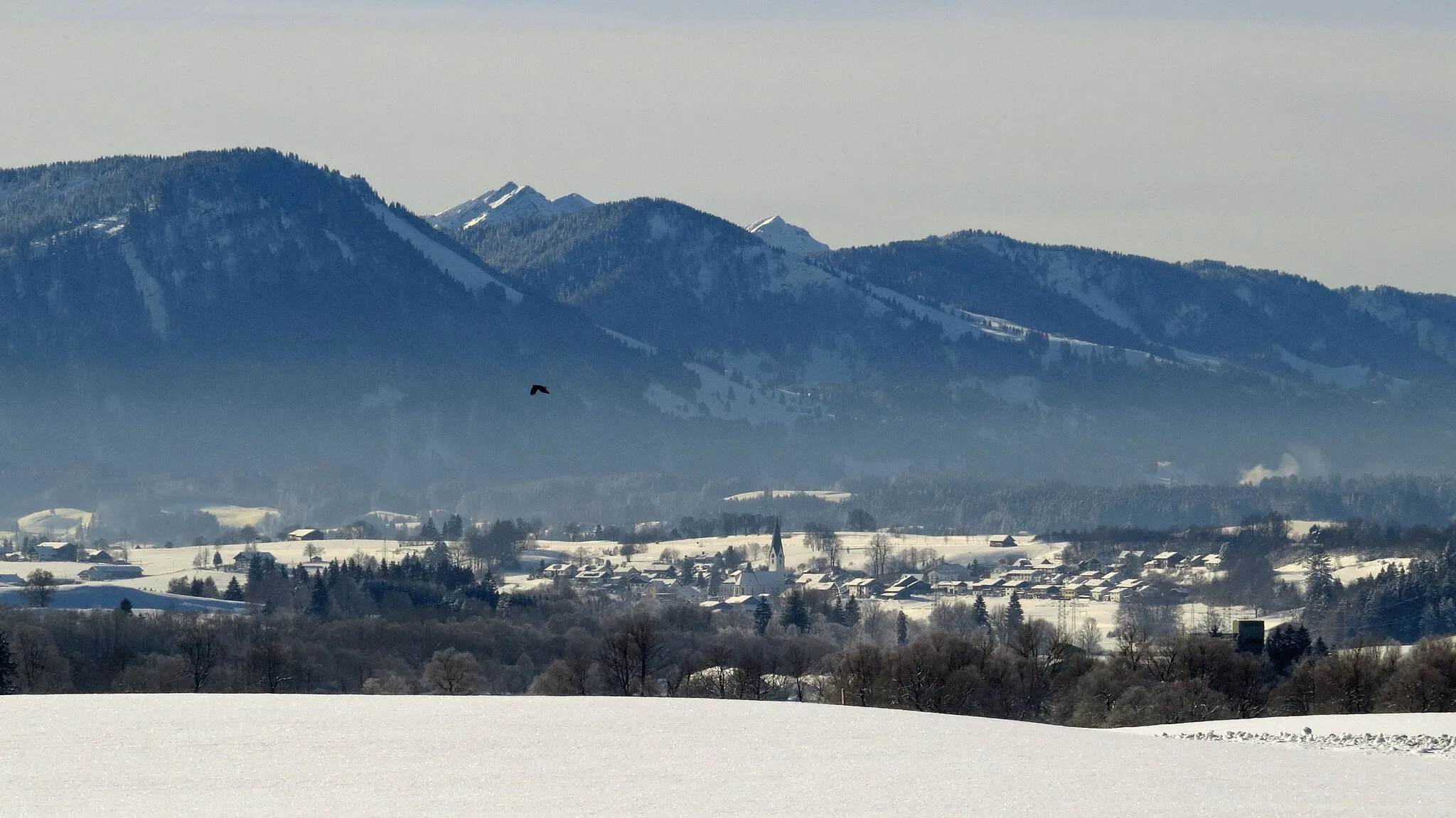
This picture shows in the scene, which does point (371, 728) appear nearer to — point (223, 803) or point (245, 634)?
point (223, 803)

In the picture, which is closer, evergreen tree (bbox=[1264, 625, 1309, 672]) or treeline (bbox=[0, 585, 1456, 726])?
treeline (bbox=[0, 585, 1456, 726])

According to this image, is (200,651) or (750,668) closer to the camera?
(750,668)

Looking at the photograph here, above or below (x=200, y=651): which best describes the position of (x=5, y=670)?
above

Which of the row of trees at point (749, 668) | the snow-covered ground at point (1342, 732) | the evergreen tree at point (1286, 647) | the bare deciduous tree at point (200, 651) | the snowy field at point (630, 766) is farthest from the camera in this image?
the bare deciduous tree at point (200, 651)

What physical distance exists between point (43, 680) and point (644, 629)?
127 feet

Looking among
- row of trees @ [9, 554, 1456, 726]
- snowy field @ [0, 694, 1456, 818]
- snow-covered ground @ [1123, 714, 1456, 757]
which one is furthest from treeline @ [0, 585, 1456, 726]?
snowy field @ [0, 694, 1456, 818]

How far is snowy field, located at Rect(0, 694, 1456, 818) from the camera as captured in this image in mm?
54812

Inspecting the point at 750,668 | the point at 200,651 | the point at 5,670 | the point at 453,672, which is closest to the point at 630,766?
the point at 5,670

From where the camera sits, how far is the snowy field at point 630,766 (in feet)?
180

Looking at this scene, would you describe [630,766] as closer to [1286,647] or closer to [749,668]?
[749,668]

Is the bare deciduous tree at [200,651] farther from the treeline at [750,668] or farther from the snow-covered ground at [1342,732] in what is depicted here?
the snow-covered ground at [1342,732]

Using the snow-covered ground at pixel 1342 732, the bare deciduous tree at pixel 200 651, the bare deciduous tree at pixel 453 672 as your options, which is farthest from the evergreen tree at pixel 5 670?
the snow-covered ground at pixel 1342 732

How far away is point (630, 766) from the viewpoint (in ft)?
201

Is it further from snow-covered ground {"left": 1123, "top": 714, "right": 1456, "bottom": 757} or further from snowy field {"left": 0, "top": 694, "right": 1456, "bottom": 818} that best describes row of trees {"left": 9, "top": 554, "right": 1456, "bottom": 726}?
snowy field {"left": 0, "top": 694, "right": 1456, "bottom": 818}
